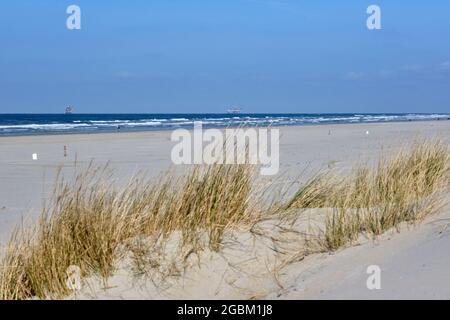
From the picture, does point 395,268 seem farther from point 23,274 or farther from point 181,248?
point 23,274

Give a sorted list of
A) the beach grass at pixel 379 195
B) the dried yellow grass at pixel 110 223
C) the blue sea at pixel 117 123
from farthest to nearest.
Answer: the blue sea at pixel 117 123 < the beach grass at pixel 379 195 < the dried yellow grass at pixel 110 223

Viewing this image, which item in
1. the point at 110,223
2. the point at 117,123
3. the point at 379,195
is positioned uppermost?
the point at 117,123

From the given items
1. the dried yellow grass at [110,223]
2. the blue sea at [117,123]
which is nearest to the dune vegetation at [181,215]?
the dried yellow grass at [110,223]

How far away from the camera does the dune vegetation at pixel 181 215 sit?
499cm

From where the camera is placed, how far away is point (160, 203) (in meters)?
5.75

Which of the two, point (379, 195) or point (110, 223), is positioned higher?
point (379, 195)

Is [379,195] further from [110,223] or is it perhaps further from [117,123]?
[117,123]

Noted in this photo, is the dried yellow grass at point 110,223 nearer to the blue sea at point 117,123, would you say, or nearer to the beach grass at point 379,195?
the beach grass at point 379,195

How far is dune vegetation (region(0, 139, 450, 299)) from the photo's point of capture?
499 centimetres

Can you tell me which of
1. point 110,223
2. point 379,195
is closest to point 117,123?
point 379,195

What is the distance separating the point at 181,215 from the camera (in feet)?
18.6
